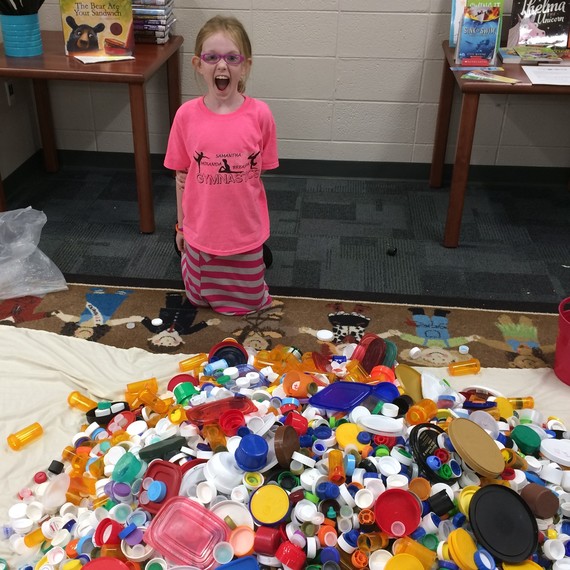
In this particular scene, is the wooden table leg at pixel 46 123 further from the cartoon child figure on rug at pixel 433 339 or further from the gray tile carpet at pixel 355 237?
the cartoon child figure on rug at pixel 433 339

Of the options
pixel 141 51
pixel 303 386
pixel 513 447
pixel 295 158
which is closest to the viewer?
→ pixel 513 447

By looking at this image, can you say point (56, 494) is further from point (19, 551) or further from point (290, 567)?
point (290, 567)

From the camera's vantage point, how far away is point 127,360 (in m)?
1.95

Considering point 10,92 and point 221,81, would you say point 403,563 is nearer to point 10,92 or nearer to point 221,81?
point 221,81

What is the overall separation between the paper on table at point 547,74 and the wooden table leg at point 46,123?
2.15 meters

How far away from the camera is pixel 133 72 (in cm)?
242

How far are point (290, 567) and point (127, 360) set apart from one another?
A: 0.91 m

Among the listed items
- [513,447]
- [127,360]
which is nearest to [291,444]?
[513,447]

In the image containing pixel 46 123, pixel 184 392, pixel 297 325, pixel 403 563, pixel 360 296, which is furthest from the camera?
pixel 46 123

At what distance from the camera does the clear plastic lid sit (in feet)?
4.10

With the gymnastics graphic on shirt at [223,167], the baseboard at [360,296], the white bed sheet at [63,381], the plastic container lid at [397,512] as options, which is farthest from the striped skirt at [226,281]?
the plastic container lid at [397,512]

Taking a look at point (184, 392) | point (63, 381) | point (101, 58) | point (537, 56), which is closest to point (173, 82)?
point (101, 58)

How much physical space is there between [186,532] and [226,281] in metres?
1.06

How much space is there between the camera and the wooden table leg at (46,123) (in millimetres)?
3162
